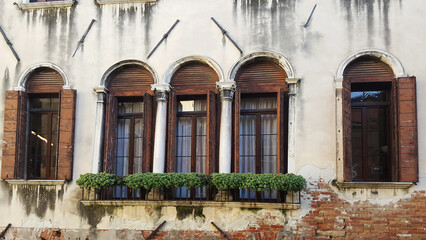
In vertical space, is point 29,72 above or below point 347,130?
above

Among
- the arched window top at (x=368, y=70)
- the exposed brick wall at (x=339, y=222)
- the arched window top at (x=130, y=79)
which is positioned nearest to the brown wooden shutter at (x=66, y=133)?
the arched window top at (x=130, y=79)

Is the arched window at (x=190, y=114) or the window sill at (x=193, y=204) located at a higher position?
the arched window at (x=190, y=114)

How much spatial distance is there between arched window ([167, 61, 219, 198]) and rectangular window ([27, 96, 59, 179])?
8.08 feet

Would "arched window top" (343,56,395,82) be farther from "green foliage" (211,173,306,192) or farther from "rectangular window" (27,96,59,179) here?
"rectangular window" (27,96,59,179)

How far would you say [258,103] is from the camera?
10.6m

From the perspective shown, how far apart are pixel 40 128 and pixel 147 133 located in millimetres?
2440

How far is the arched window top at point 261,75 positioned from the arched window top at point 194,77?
53 cm

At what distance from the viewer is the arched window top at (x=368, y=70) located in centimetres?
1004

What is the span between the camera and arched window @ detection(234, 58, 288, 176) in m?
10.3

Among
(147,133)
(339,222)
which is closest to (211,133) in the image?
(147,133)

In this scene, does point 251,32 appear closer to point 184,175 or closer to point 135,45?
point 135,45

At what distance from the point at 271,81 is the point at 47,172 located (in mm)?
4857

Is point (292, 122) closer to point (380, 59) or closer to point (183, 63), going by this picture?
point (380, 59)

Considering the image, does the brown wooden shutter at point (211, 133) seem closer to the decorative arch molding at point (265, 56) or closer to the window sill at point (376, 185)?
the decorative arch molding at point (265, 56)
